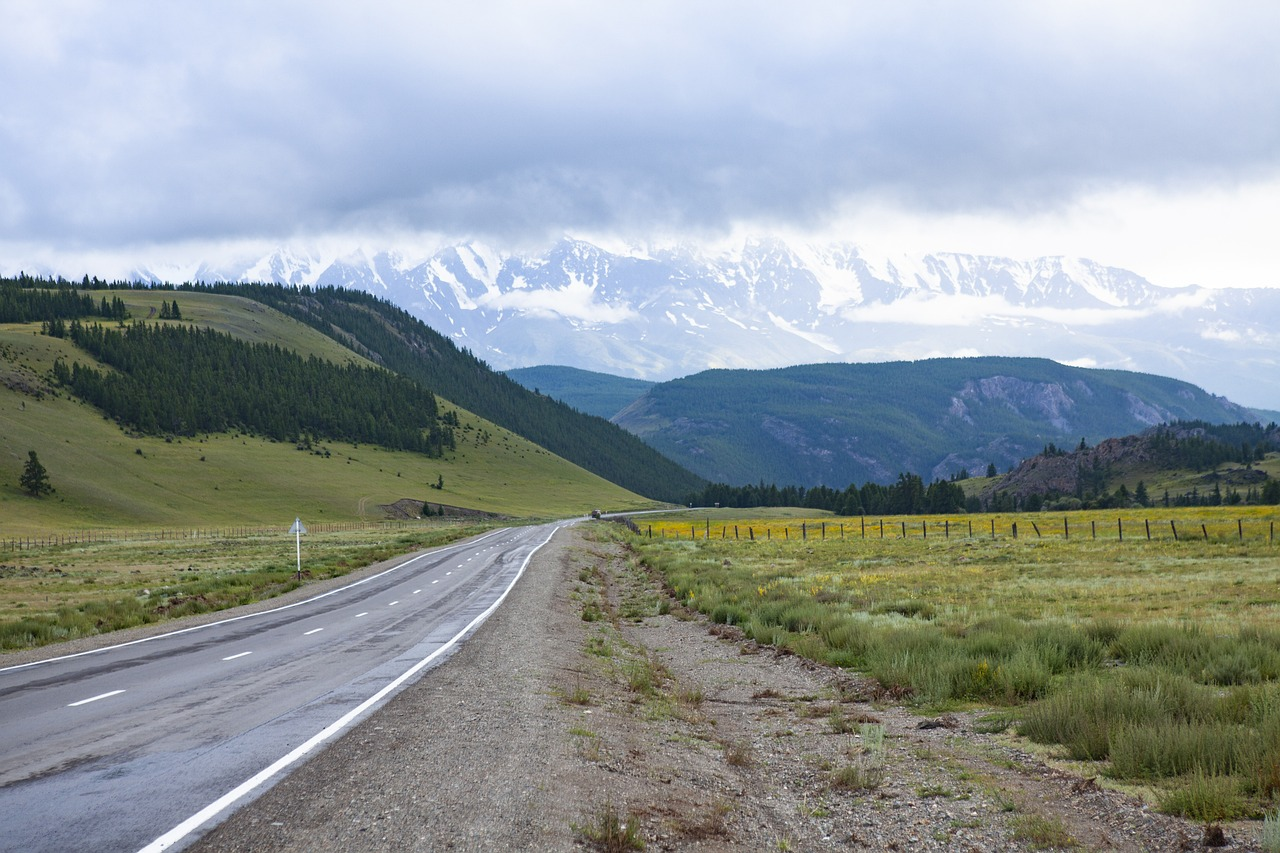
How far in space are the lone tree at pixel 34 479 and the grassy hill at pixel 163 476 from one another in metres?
1.08

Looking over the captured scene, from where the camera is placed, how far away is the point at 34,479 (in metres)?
118

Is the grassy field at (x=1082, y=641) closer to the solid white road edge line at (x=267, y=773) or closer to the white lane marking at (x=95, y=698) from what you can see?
the solid white road edge line at (x=267, y=773)

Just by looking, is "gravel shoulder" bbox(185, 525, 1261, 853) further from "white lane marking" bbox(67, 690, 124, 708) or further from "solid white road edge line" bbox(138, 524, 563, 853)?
"white lane marking" bbox(67, 690, 124, 708)

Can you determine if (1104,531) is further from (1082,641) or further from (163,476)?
(163,476)

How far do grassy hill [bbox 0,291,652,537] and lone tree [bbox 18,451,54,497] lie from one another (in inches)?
42.6

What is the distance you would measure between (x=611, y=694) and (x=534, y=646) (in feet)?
15.9

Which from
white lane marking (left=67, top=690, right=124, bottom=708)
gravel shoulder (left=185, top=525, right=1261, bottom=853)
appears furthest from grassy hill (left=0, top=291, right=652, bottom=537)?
gravel shoulder (left=185, top=525, right=1261, bottom=853)

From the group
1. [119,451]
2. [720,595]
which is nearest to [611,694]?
[720,595]

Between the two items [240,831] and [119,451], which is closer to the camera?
[240,831]

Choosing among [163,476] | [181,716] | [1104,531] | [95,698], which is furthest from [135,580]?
[163,476]

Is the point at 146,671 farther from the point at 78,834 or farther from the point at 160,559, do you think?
the point at 160,559

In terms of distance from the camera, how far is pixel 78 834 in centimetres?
670

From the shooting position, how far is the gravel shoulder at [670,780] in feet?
22.9

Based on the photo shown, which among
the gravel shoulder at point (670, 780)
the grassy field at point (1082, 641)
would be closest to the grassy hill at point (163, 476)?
the grassy field at point (1082, 641)
